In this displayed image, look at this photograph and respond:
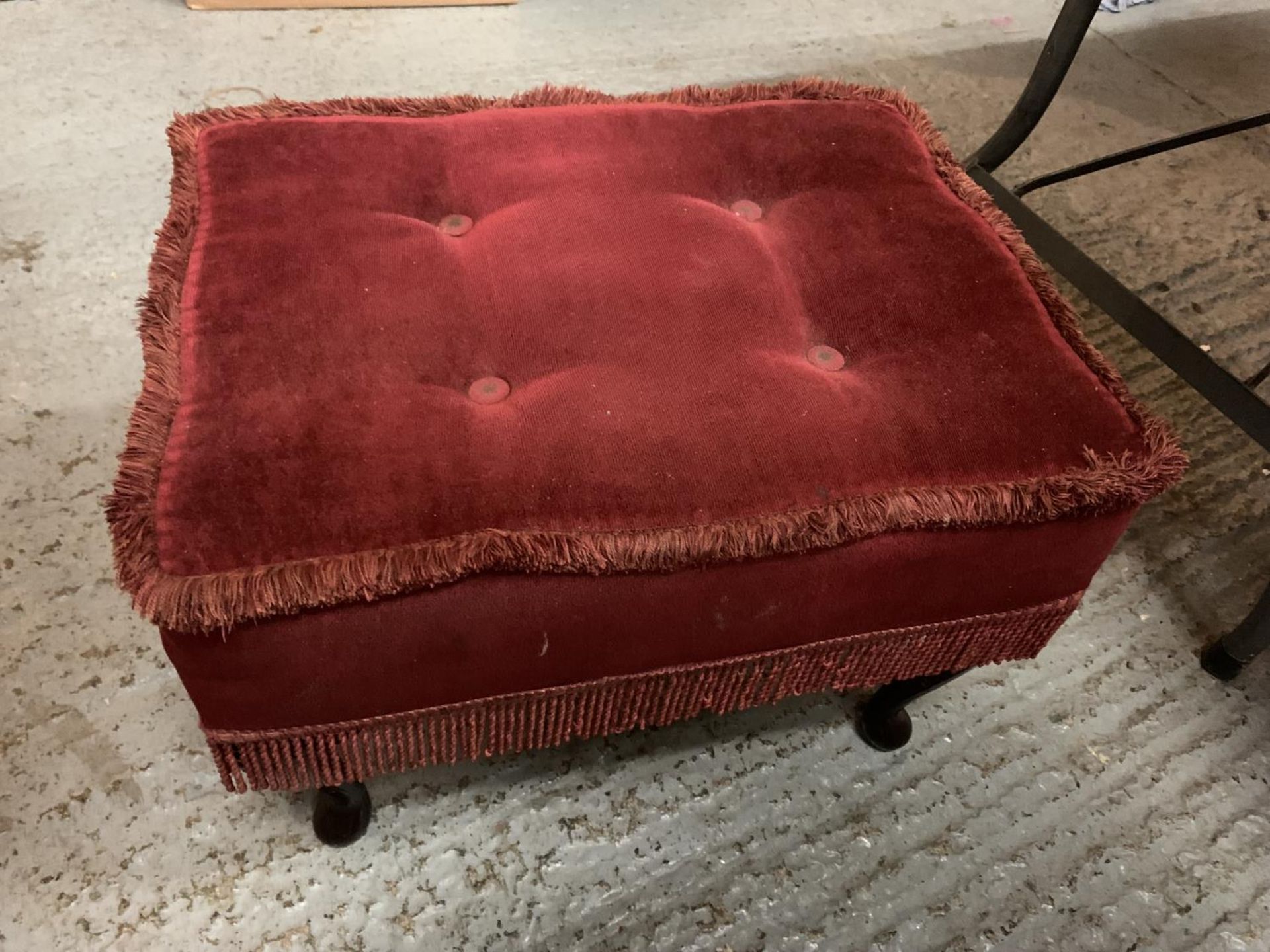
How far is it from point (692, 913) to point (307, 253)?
1.97ft

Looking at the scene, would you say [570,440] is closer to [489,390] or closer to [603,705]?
[489,390]

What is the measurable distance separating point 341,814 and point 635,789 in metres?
0.25

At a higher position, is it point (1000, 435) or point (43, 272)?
point (1000, 435)

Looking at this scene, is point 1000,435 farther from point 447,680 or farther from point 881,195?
point 447,680

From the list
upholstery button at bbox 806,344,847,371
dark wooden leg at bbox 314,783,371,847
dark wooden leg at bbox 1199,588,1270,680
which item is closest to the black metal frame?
dark wooden leg at bbox 1199,588,1270,680

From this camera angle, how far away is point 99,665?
2.84 ft


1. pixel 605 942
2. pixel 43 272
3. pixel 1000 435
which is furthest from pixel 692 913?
pixel 43 272

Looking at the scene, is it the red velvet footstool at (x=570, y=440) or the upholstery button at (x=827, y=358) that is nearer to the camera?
the red velvet footstool at (x=570, y=440)

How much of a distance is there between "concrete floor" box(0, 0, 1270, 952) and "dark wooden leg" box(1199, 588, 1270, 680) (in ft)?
0.07

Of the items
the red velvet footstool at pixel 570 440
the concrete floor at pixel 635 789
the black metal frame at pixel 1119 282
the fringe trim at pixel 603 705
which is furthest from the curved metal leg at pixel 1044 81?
the fringe trim at pixel 603 705

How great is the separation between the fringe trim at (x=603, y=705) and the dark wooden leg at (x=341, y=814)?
109mm

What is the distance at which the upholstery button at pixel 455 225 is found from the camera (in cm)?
75

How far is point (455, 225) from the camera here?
2.47 ft

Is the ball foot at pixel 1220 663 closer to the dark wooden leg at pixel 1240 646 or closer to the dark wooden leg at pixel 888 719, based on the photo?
the dark wooden leg at pixel 1240 646
